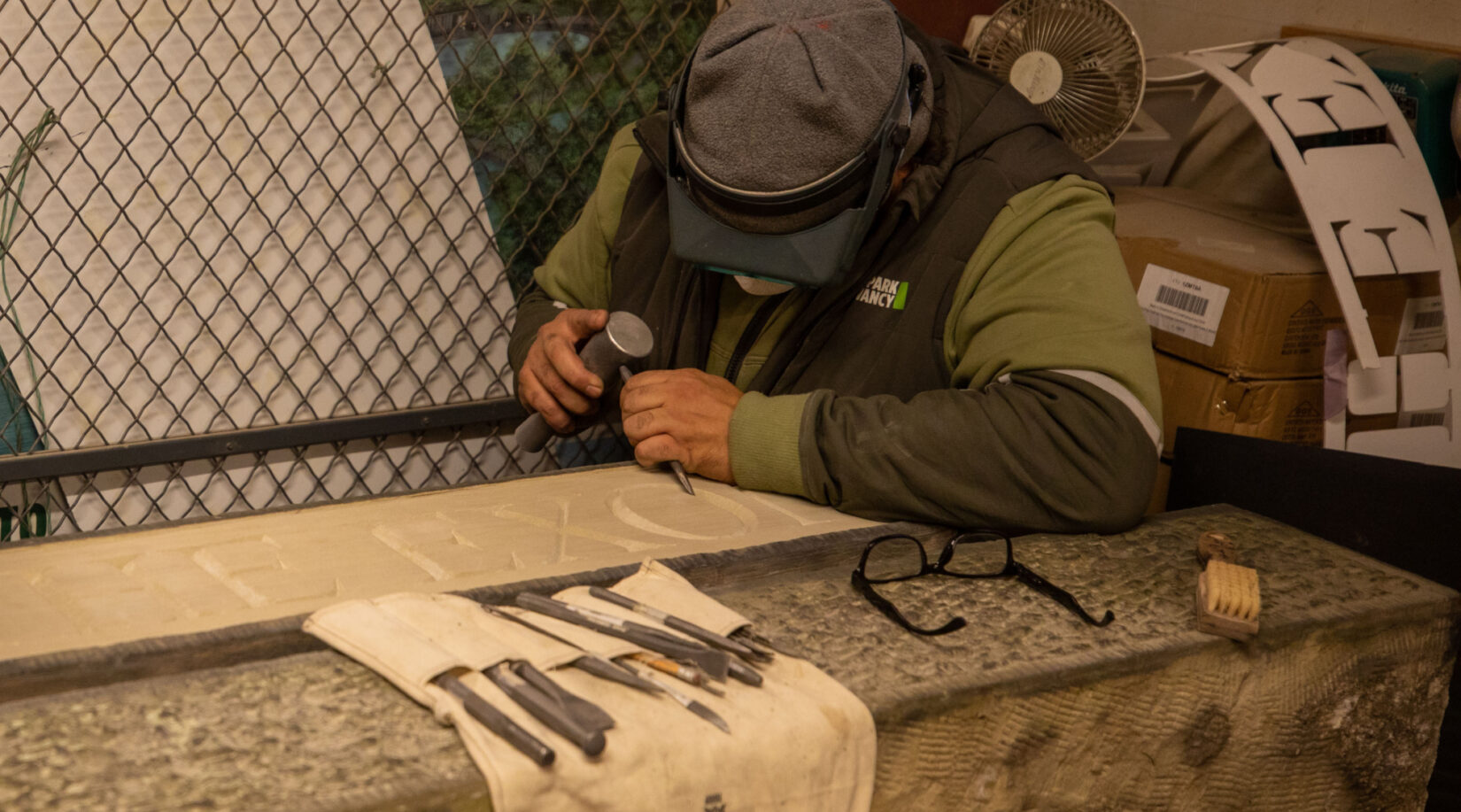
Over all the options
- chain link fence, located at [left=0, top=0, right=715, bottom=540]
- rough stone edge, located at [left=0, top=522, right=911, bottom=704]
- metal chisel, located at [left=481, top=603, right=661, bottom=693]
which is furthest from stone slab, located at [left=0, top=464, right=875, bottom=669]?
chain link fence, located at [left=0, top=0, right=715, bottom=540]

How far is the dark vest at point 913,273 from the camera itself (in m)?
1.64

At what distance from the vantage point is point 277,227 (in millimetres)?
2406

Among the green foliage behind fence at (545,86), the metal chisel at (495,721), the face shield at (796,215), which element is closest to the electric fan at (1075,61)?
the green foliage behind fence at (545,86)

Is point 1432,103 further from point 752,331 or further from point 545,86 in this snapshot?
point 545,86

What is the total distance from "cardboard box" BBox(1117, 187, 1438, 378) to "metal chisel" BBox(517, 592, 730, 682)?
1.30 metres

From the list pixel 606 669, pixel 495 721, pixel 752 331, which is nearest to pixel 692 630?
pixel 606 669

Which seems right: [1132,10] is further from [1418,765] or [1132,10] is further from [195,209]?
[195,209]

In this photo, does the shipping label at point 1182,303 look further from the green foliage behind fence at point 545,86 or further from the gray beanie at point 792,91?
the green foliage behind fence at point 545,86

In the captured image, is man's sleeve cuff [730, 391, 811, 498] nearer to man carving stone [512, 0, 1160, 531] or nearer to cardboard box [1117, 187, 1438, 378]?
man carving stone [512, 0, 1160, 531]

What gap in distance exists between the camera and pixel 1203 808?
1.33 metres

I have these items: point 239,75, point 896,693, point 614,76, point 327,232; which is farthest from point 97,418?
point 896,693

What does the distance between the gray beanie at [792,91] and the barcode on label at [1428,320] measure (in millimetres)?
1131

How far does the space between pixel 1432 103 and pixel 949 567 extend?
4.60ft

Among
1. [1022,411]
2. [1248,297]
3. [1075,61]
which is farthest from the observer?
[1075,61]
